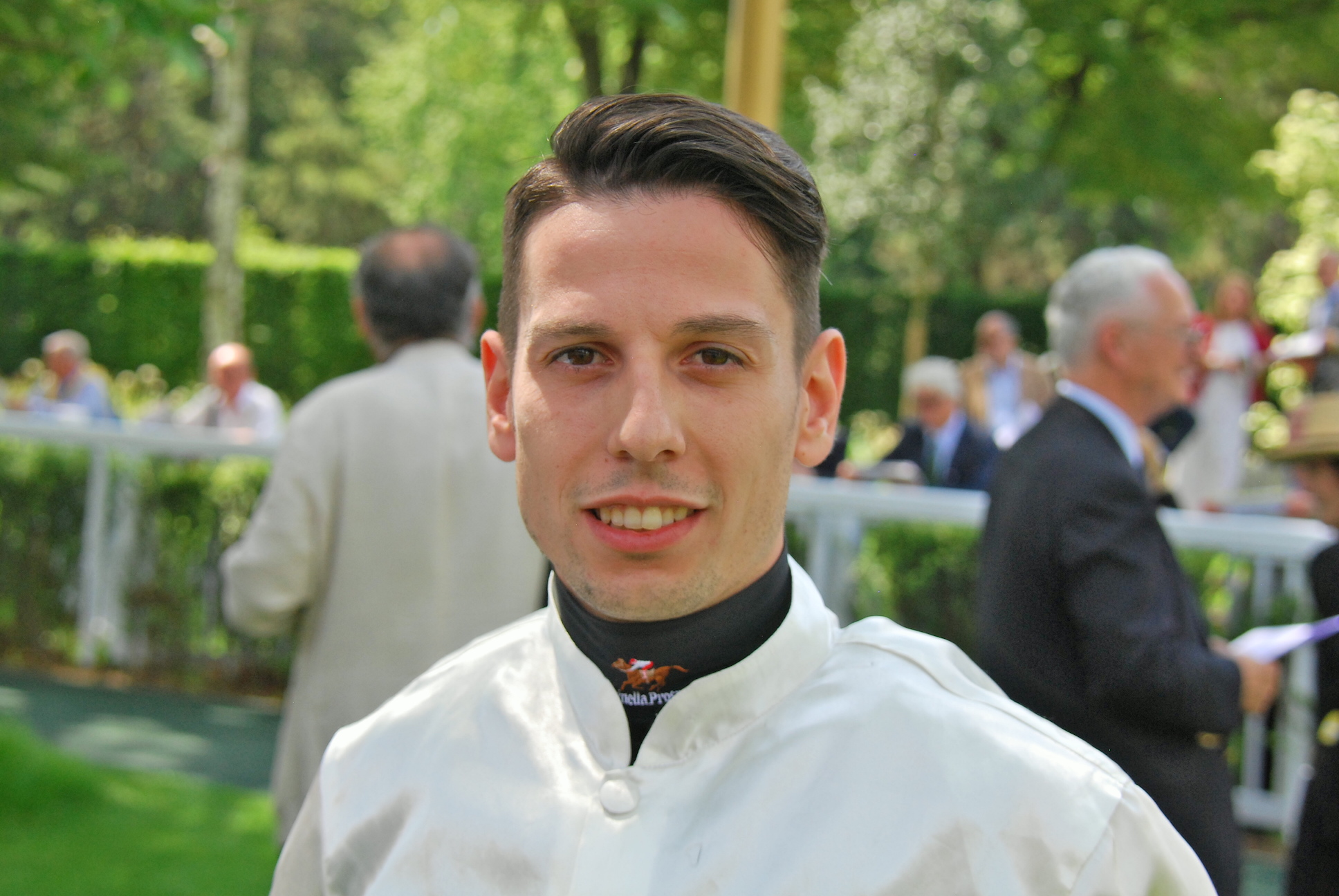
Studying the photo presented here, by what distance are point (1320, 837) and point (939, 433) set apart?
5.68 meters

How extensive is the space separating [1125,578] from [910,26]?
17.1m

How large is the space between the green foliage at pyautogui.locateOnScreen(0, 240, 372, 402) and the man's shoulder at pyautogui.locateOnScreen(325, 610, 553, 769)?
80.1ft

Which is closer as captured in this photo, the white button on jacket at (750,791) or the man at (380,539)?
the white button on jacket at (750,791)

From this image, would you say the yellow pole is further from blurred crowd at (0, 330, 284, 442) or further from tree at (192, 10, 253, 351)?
tree at (192, 10, 253, 351)

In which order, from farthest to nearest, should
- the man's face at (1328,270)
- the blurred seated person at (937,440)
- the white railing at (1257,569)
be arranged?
the man's face at (1328,270)
the blurred seated person at (937,440)
the white railing at (1257,569)

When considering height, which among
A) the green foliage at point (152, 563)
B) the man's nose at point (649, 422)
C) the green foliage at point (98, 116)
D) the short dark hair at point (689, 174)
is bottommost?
the green foliage at point (152, 563)

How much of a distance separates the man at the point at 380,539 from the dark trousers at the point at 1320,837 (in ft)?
6.88

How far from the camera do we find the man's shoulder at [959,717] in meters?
1.29

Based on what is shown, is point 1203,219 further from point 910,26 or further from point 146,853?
point 146,853

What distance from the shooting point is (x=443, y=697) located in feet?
5.17

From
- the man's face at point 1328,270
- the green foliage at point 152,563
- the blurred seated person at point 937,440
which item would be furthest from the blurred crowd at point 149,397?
the man's face at point 1328,270

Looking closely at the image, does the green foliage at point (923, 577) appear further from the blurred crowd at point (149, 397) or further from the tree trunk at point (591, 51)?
the tree trunk at point (591, 51)

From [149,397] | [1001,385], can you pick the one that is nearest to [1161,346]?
[1001,385]

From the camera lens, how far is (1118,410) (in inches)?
125
